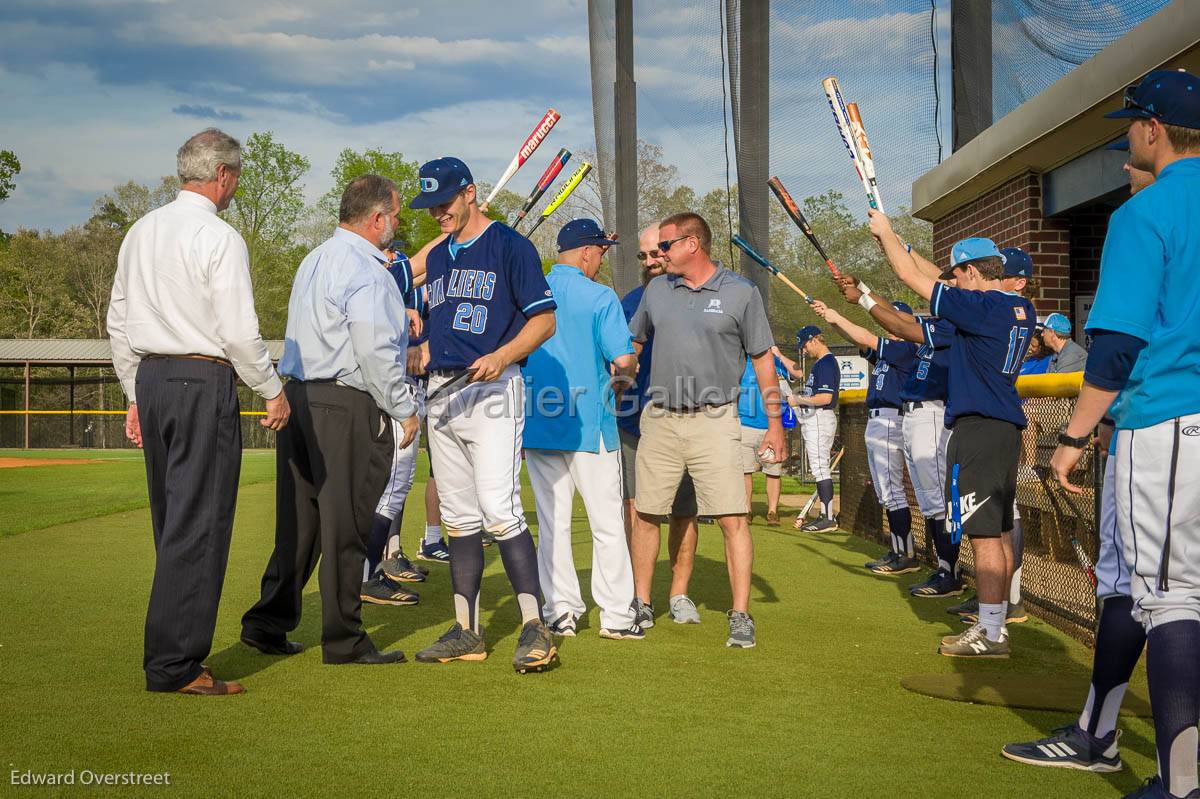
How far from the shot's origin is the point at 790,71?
9.98 metres

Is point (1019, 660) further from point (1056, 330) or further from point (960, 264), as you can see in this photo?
point (1056, 330)

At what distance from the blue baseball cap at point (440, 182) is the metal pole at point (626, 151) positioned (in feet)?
26.4

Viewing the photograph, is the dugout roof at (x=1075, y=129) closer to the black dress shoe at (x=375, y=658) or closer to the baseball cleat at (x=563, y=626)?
the baseball cleat at (x=563, y=626)

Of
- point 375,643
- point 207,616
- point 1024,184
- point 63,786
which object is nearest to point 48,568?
point 375,643

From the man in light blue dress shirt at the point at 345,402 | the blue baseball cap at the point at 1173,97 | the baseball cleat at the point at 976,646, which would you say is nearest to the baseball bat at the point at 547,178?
the man in light blue dress shirt at the point at 345,402

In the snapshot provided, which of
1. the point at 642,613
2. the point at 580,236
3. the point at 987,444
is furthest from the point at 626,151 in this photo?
the point at 987,444

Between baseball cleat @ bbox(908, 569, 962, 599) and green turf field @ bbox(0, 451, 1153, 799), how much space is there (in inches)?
16.6

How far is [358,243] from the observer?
5.05m

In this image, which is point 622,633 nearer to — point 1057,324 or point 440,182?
point 440,182

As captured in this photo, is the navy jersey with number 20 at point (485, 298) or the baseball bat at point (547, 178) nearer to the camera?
the navy jersey with number 20 at point (485, 298)

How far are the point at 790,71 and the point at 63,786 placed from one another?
8.76 meters

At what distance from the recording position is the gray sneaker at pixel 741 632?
549 centimetres

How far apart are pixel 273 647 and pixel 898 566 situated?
518 centimetres

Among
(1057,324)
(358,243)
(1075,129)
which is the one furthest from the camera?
(1057,324)
